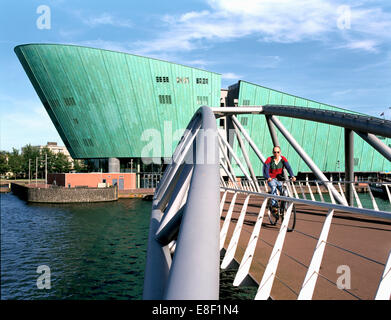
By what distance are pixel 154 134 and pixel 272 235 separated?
162 ft

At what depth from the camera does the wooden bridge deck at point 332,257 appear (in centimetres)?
360

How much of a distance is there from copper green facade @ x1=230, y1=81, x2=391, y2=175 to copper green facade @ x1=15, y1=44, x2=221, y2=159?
6.35 metres

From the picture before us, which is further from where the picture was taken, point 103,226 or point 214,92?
point 214,92

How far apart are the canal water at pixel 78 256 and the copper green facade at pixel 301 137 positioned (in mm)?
29586

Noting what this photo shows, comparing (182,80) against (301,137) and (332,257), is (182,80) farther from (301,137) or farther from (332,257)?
(332,257)

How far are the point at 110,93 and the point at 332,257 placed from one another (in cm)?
5185

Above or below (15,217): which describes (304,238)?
above

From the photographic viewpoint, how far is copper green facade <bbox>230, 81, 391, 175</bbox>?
5884 centimetres

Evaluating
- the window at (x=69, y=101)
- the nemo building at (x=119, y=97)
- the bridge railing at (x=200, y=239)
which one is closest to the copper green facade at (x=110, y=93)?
the nemo building at (x=119, y=97)

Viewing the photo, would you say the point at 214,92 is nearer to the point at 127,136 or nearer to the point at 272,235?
the point at 127,136
